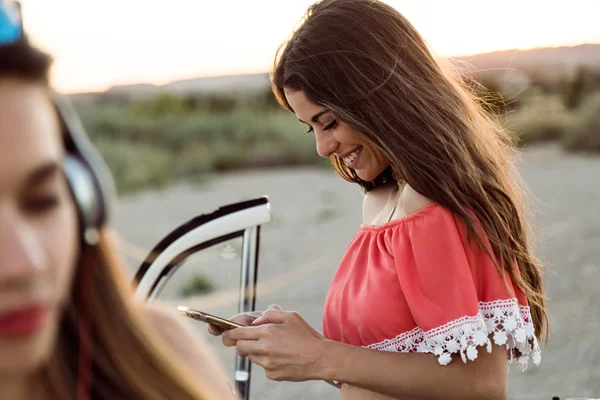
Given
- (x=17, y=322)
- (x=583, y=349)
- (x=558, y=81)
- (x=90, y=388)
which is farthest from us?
(x=558, y=81)

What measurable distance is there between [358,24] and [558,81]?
21.1 metres

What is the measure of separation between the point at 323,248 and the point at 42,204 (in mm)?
11013

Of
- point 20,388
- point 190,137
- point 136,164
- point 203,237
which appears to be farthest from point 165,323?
point 190,137

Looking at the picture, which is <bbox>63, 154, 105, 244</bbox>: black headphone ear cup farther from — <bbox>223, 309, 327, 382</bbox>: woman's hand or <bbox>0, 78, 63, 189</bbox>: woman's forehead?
<bbox>223, 309, 327, 382</bbox>: woman's hand

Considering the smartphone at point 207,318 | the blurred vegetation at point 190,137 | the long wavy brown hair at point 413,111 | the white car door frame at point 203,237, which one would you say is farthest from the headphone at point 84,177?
the blurred vegetation at point 190,137

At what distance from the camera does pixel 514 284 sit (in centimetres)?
190

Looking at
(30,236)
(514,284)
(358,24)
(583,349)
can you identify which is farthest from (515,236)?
(583,349)

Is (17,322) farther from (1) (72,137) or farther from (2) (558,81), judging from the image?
(2) (558,81)

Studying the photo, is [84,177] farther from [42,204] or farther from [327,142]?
[327,142]

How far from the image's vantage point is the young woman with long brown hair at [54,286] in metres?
0.57

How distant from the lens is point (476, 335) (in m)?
1.74

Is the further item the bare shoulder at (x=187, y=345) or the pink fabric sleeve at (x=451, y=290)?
the pink fabric sleeve at (x=451, y=290)

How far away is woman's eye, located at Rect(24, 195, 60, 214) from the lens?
583mm

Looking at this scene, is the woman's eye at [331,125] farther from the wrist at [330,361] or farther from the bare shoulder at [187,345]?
the bare shoulder at [187,345]
